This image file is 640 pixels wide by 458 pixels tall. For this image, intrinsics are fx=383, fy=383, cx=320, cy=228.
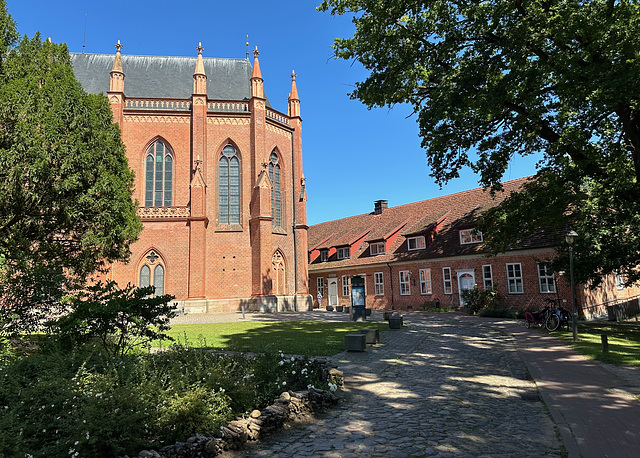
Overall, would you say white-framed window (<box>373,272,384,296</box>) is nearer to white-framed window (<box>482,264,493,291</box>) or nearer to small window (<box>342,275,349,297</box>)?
small window (<box>342,275,349,297</box>)

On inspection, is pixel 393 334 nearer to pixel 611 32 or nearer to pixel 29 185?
pixel 611 32

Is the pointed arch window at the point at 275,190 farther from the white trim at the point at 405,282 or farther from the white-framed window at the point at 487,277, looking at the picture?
the white-framed window at the point at 487,277

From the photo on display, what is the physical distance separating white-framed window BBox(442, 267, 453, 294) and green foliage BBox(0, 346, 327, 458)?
23174 mm

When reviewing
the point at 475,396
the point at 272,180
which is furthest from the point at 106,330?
the point at 272,180

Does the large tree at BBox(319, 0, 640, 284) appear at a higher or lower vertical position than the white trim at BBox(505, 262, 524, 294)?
higher

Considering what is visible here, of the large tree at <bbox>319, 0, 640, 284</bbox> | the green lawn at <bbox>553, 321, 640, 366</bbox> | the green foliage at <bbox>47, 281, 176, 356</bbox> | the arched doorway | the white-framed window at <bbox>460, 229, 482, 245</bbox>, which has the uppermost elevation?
the large tree at <bbox>319, 0, 640, 284</bbox>

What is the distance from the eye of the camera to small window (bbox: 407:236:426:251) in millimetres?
31109

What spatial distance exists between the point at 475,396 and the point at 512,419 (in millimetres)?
1210

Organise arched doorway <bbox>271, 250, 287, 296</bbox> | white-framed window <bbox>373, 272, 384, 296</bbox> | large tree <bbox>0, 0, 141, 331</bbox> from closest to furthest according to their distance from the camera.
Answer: large tree <bbox>0, 0, 141, 331</bbox> < arched doorway <bbox>271, 250, 287, 296</bbox> < white-framed window <bbox>373, 272, 384, 296</bbox>

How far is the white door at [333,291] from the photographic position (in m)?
37.1

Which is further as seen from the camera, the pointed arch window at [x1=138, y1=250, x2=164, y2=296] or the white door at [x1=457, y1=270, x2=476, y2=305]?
the pointed arch window at [x1=138, y1=250, x2=164, y2=296]

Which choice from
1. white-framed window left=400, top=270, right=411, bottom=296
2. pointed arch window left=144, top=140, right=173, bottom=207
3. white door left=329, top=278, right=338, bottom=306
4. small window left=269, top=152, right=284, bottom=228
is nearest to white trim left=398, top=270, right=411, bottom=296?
white-framed window left=400, top=270, right=411, bottom=296

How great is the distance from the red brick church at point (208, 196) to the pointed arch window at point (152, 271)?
0.23ft

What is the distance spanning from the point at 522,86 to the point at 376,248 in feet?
79.2
